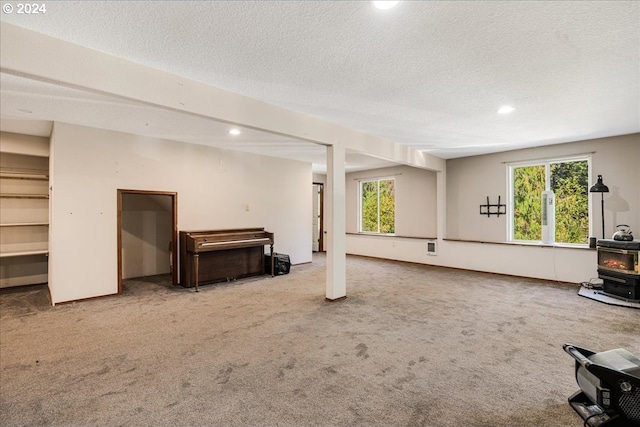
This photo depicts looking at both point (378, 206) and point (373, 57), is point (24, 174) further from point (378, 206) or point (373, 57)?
point (378, 206)

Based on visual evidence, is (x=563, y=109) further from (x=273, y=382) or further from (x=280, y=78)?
(x=273, y=382)

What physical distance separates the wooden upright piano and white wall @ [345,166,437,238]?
370cm

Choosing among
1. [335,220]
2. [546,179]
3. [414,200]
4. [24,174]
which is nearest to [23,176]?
[24,174]

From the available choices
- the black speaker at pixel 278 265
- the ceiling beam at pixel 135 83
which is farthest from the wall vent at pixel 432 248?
the ceiling beam at pixel 135 83

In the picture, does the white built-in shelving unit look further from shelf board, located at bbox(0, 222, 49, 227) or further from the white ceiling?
the white ceiling

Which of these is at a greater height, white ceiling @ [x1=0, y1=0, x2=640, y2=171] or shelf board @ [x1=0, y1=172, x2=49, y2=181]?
white ceiling @ [x1=0, y1=0, x2=640, y2=171]

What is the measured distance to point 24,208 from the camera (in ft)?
16.9

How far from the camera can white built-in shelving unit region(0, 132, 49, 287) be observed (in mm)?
4898

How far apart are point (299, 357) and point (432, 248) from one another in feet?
17.5

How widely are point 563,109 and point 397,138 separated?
7.22 ft

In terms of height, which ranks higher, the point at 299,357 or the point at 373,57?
the point at 373,57

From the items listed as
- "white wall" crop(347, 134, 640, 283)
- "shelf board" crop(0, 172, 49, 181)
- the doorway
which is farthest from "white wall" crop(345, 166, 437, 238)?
"shelf board" crop(0, 172, 49, 181)

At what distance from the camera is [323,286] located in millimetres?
5137

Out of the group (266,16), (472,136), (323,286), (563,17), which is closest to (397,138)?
(472,136)
